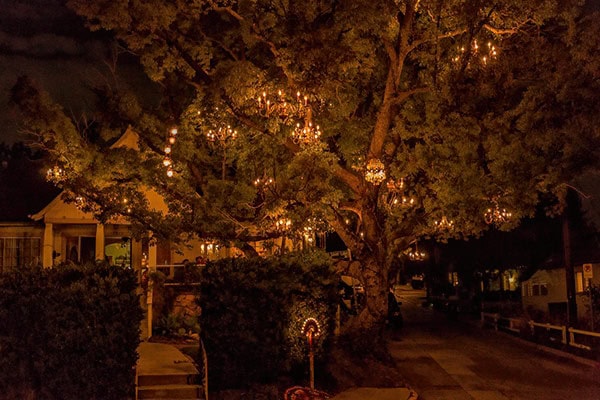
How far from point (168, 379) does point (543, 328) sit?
1681cm

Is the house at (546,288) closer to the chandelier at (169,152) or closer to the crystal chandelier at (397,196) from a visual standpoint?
the crystal chandelier at (397,196)

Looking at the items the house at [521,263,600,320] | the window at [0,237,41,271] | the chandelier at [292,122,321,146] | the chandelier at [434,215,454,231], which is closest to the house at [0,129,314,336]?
the window at [0,237,41,271]

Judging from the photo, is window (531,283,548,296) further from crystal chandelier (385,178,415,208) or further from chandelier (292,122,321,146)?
chandelier (292,122,321,146)

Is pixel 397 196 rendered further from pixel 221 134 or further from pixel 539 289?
pixel 539 289

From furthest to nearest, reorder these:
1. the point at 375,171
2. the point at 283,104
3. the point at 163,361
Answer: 1. the point at 375,171
2. the point at 283,104
3. the point at 163,361

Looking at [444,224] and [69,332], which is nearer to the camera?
[69,332]

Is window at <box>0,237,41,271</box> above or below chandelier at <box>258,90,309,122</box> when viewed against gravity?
below

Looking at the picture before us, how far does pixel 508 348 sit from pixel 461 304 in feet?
66.2

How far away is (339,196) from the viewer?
17625mm

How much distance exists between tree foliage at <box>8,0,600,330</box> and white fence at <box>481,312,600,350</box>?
16.1 feet

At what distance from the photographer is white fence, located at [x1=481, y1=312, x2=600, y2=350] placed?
863 inches

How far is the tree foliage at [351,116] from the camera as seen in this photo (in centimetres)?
1639

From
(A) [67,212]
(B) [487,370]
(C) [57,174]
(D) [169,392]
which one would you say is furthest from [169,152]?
(B) [487,370]

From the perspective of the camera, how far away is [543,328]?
2636 centimetres
